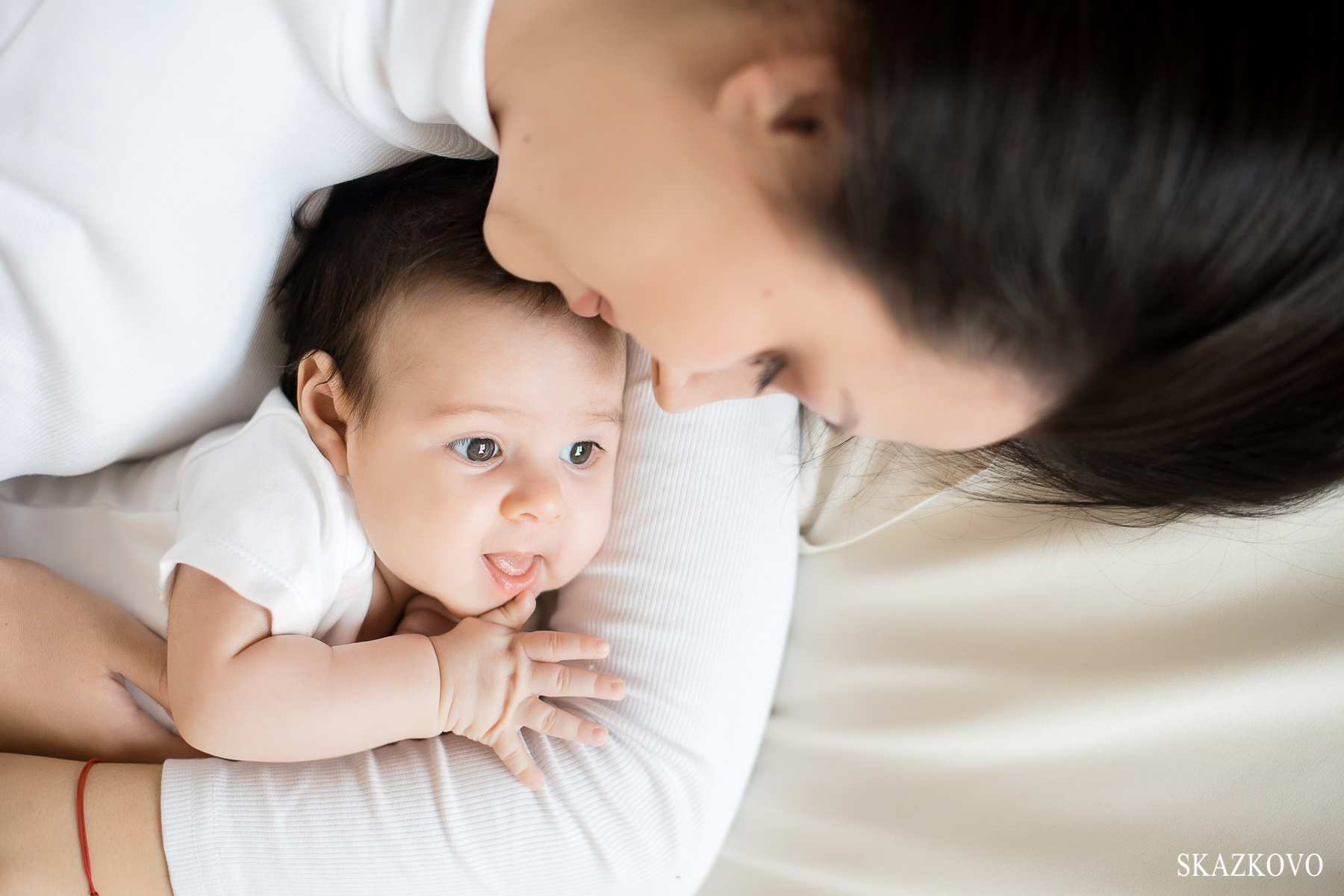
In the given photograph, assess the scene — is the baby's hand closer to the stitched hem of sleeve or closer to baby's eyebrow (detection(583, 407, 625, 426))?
the stitched hem of sleeve

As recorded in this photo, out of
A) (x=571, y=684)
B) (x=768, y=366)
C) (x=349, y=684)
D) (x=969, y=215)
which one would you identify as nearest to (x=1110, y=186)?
(x=969, y=215)

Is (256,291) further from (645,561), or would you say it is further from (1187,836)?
(1187,836)

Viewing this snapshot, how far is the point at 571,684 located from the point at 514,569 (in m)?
0.16

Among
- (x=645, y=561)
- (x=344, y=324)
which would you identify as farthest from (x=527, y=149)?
(x=645, y=561)

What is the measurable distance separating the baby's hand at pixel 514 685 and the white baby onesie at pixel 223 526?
0.17 m

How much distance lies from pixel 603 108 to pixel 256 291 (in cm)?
64

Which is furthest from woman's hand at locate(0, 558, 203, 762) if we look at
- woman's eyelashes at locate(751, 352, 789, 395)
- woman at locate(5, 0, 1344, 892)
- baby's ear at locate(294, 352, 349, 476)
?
woman's eyelashes at locate(751, 352, 789, 395)

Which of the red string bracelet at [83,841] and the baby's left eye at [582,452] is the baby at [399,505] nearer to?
the baby's left eye at [582,452]

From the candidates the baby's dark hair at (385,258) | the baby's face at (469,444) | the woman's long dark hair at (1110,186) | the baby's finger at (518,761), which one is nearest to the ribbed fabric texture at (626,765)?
the baby's finger at (518,761)

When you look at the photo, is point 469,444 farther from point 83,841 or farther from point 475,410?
point 83,841

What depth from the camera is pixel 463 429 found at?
1.07 m

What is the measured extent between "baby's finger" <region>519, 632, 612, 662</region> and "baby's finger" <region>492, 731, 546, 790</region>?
3.9 inches

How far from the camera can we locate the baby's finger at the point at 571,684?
1081mm

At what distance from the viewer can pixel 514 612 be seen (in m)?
1.13
